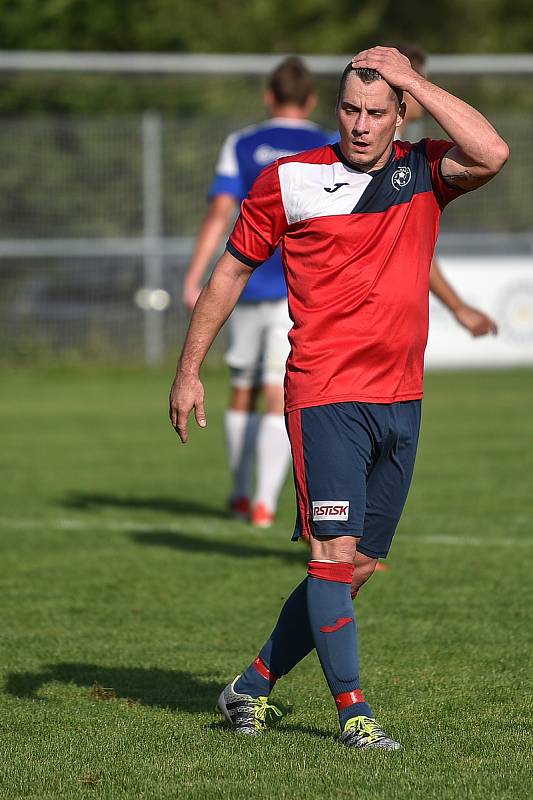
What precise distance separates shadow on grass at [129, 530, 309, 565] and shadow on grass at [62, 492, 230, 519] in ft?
2.27

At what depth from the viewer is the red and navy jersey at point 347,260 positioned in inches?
168

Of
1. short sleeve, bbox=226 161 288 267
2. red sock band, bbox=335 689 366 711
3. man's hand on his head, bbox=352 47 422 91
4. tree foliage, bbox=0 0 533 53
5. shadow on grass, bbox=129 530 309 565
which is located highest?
tree foliage, bbox=0 0 533 53

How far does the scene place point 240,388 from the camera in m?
8.70

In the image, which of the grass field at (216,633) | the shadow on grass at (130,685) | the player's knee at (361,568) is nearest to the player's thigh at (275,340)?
the grass field at (216,633)

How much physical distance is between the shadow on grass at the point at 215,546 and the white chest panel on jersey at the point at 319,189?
3.43m

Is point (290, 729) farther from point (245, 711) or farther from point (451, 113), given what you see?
point (451, 113)

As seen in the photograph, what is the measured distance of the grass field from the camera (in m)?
4.02

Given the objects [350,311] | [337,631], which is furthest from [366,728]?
[350,311]

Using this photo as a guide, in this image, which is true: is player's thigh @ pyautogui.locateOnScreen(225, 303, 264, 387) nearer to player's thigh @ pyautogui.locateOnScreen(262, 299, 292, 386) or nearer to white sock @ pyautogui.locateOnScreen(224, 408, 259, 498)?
player's thigh @ pyautogui.locateOnScreen(262, 299, 292, 386)

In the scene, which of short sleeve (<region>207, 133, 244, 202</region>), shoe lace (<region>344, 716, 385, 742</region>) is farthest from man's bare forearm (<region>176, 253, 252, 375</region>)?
short sleeve (<region>207, 133, 244, 202</region>)

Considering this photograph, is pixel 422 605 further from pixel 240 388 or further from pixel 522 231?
pixel 522 231

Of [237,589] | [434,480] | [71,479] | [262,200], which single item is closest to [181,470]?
[71,479]

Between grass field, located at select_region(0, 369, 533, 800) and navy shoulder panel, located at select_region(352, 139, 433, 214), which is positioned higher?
navy shoulder panel, located at select_region(352, 139, 433, 214)

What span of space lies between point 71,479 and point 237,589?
3936mm
